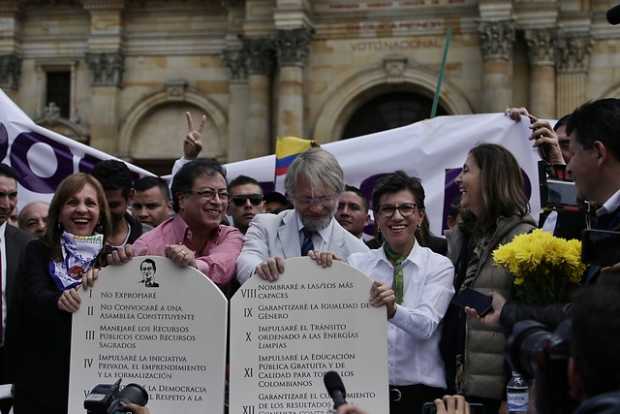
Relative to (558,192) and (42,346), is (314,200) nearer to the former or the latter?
(42,346)

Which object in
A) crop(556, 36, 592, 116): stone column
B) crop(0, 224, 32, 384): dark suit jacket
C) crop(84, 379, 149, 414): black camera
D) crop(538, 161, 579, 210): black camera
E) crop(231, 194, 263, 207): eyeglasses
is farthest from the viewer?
crop(556, 36, 592, 116): stone column

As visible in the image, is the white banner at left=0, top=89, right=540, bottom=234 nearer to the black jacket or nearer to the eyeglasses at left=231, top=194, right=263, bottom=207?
the eyeglasses at left=231, top=194, right=263, bottom=207

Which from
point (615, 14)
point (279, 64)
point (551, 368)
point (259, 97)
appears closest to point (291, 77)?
point (279, 64)

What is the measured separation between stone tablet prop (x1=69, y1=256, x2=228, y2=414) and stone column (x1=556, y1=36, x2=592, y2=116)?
62.2ft

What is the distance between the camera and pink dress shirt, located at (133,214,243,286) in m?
5.03

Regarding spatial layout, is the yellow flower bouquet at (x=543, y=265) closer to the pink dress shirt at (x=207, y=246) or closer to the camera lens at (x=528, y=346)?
the camera lens at (x=528, y=346)

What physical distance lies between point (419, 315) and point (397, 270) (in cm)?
40

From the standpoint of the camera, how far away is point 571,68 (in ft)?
73.1

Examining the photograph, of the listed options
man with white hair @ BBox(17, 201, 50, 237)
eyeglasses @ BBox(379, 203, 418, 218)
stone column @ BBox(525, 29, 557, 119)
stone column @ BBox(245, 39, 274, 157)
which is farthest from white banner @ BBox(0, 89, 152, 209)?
stone column @ BBox(525, 29, 557, 119)

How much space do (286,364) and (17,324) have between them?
1888 mm

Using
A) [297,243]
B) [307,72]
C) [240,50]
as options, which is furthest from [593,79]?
[297,243]

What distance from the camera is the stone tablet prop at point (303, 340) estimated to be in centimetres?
443

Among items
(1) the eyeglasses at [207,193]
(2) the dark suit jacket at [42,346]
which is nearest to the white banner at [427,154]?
(1) the eyeglasses at [207,193]

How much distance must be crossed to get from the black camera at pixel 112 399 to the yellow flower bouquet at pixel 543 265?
69.0 inches
